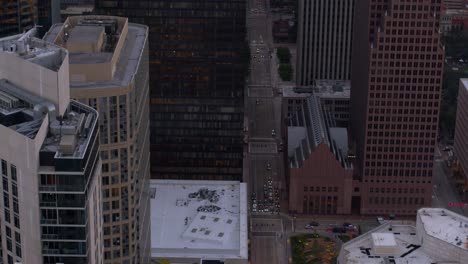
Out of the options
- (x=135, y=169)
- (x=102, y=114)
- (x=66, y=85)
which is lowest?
(x=135, y=169)

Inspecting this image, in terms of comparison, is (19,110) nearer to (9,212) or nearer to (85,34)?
(9,212)

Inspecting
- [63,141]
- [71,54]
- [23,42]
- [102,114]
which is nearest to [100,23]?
[71,54]

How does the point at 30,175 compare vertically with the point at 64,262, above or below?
above

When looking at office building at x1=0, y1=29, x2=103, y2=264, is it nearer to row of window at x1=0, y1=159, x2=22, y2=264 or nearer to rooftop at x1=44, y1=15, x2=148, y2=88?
row of window at x1=0, y1=159, x2=22, y2=264

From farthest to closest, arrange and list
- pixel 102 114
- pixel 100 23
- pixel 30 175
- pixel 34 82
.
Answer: pixel 100 23 → pixel 102 114 → pixel 34 82 → pixel 30 175

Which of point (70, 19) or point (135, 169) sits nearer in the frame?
point (135, 169)

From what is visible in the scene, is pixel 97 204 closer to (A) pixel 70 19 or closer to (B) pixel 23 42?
(B) pixel 23 42
